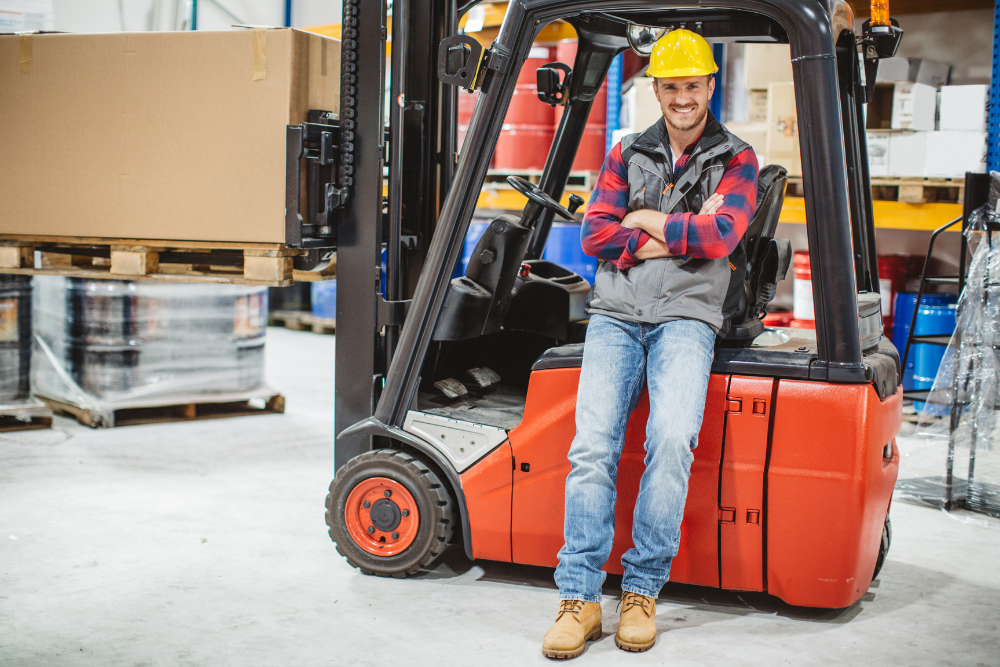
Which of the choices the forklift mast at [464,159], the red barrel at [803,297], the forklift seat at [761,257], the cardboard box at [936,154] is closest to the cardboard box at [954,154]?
the cardboard box at [936,154]

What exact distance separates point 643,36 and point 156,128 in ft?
6.62

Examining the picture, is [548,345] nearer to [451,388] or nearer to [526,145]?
[451,388]

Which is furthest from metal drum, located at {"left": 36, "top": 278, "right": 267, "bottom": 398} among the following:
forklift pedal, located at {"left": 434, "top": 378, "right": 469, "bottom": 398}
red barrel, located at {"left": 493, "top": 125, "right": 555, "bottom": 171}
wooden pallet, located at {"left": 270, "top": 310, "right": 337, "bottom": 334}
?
wooden pallet, located at {"left": 270, "top": 310, "right": 337, "bottom": 334}

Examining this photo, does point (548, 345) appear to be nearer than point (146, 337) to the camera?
Yes

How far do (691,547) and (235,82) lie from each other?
2499 mm

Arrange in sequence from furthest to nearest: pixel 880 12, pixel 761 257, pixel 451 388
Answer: pixel 451 388, pixel 880 12, pixel 761 257

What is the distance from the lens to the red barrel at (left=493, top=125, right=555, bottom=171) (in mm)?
7523

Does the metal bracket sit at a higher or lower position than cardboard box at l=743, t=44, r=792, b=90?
lower

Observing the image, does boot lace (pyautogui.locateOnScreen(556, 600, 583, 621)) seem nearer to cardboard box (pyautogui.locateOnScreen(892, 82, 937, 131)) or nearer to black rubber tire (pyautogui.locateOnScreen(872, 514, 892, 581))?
black rubber tire (pyautogui.locateOnScreen(872, 514, 892, 581))

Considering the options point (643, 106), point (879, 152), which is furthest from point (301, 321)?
point (879, 152)

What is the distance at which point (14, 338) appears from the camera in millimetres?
5703

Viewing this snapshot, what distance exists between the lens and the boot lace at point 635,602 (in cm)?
300

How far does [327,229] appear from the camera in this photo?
377 centimetres

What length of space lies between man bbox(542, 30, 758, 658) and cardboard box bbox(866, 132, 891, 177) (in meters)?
3.64
